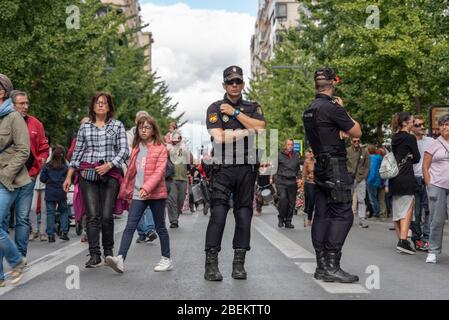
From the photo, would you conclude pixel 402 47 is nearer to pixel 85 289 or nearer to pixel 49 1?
pixel 49 1

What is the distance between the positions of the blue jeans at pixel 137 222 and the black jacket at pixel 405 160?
360 centimetres

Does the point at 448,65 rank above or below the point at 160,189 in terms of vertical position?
above

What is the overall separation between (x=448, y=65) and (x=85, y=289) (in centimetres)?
1678

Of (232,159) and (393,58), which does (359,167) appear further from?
(232,159)

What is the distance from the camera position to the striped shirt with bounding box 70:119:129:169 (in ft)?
28.7

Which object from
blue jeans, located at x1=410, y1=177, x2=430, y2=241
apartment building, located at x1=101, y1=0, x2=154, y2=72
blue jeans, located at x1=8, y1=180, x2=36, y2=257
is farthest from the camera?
apartment building, located at x1=101, y1=0, x2=154, y2=72

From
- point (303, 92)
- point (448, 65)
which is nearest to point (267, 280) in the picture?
point (448, 65)

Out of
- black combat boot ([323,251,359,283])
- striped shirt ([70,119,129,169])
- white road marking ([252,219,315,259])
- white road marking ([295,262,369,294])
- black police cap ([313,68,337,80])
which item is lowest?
white road marking ([252,219,315,259])

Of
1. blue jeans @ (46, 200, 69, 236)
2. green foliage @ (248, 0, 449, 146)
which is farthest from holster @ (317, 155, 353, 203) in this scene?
green foliage @ (248, 0, 449, 146)

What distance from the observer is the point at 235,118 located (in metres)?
7.60

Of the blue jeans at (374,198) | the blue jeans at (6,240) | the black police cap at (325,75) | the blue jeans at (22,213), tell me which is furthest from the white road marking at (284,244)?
the blue jeans at (374,198)

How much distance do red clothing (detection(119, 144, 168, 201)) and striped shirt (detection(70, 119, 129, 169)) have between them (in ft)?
0.47

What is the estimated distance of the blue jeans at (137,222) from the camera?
857 cm

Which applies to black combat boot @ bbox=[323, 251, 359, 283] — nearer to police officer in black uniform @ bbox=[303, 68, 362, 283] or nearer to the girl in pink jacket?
police officer in black uniform @ bbox=[303, 68, 362, 283]
